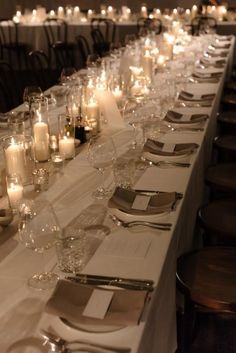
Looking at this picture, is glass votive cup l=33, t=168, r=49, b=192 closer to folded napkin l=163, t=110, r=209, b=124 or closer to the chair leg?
the chair leg

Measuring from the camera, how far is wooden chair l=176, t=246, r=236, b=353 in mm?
1810

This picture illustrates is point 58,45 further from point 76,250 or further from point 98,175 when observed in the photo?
point 76,250

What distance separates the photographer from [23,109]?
3238 millimetres

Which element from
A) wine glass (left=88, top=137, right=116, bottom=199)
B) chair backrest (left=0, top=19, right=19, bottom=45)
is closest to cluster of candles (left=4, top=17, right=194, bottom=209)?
wine glass (left=88, top=137, right=116, bottom=199)

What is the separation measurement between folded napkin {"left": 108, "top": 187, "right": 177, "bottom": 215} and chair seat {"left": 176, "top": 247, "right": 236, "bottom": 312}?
286 mm

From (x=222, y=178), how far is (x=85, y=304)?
1752mm

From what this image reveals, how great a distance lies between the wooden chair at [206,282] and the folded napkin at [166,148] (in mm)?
515

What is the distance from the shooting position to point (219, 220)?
239 cm

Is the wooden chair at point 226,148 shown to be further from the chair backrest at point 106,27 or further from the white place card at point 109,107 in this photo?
the chair backrest at point 106,27

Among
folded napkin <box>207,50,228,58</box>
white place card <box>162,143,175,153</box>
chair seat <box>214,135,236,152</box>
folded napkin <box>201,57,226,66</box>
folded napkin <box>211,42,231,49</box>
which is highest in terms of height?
white place card <box>162,143,175,153</box>

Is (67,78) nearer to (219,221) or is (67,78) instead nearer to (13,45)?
(219,221)

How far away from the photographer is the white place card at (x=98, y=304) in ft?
4.07

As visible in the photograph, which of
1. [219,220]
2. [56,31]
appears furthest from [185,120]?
[56,31]

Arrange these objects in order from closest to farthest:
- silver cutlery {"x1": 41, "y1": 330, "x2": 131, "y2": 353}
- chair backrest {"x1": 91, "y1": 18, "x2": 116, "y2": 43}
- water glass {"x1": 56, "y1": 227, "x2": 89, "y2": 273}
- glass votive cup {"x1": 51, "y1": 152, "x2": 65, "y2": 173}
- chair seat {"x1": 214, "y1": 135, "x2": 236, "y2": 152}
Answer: silver cutlery {"x1": 41, "y1": 330, "x2": 131, "y2": 353} → water glass {"x1": 56, "y1": 227, "x2": 89, "y2": 273} → glass votive cup {"x1": 51, "y1": 152, "x2": 65, "y2": 173} → chair seat {"x1": 214, "y1": 135, "x2": 236, "y2": 152} → chair backrest {"x1": 91, "y1": 18, "x2": 116, "y2": 43}
